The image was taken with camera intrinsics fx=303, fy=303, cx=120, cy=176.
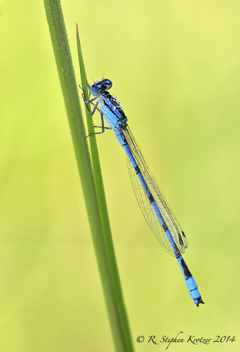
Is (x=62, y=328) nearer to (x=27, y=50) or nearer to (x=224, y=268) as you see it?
(x=224, y=268)

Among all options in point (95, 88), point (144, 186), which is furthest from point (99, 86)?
point (144, 186)

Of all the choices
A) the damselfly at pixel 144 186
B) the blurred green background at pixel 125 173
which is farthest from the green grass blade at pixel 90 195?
the blurred green background at pixel 125 173

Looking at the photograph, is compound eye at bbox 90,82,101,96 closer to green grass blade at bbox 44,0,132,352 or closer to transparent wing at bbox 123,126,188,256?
transparent wing at bbox 123,126,188,256

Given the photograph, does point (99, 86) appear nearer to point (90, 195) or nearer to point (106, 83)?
point (106, 83)

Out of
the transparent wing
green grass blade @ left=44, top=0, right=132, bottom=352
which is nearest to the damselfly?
the transparent wing

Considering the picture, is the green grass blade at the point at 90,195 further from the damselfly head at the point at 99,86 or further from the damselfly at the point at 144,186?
the damselfly head at the point at 99,86

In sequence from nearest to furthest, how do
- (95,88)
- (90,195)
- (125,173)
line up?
(90,195)
(95,88)
(125,173)
